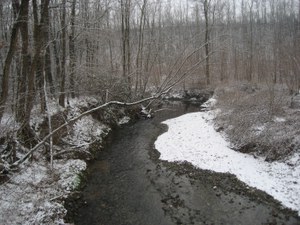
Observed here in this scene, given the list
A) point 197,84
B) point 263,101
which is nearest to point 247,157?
point 263,101

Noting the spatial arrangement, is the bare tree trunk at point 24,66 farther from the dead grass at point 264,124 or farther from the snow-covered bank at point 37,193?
the dead grass at point 264,124

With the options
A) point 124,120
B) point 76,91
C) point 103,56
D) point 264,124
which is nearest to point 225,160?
point 264,124

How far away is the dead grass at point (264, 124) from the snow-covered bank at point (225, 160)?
468 mm

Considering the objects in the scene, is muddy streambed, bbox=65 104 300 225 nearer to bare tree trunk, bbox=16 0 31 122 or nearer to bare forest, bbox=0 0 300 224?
bare forest, bbox=0 0 300 224

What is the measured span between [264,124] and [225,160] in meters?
2.86

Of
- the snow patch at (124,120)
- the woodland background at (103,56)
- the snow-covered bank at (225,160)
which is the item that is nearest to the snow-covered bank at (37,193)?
the woodland background at (103,56)

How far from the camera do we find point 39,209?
6766 millimetres

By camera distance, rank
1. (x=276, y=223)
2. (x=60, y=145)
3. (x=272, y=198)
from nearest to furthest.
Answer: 1. (x=276, y=223)
2. (x=272, y=198)
3. (x=60, y=145)

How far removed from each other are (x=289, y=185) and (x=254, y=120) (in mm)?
4364

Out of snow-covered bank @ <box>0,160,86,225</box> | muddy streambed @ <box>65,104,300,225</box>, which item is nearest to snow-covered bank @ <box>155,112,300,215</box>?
muddy streambed @ <box>65,104,300,225</box>

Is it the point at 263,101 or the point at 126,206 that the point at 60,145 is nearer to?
the point at 126,206

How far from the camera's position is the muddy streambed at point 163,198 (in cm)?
694

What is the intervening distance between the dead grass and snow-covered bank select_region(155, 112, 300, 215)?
1.54 ft

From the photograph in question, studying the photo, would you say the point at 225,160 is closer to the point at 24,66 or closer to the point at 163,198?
the point at 163,198
